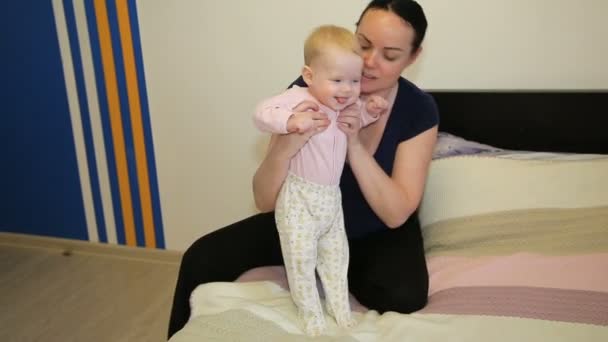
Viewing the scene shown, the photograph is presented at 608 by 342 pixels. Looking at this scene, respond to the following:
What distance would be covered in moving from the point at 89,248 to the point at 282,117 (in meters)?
1.82

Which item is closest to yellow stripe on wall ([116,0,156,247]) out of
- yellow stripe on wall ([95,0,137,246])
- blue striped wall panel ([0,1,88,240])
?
yellow stripe on wall ([95,0,137,246])

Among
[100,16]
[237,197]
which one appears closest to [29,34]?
[100,16]

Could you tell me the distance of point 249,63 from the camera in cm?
214

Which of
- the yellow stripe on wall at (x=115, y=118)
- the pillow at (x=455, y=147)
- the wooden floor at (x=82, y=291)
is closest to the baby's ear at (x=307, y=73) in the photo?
the pillow at (x=455, y=147)

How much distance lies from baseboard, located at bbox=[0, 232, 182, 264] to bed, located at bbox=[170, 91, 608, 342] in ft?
3.88

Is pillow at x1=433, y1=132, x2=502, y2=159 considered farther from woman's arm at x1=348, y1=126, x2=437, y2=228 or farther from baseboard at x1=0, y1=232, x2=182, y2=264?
baseboard at x1=0, y1=232, x2=182, y2=264

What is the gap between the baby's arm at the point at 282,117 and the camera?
1148mm

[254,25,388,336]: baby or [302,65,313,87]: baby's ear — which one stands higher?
[302,65,313,87]: baby's ear

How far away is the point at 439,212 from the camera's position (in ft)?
5.13

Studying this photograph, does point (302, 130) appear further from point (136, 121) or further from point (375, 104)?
point (136, 121)

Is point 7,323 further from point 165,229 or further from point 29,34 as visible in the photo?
point 29,34

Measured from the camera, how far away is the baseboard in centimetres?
252

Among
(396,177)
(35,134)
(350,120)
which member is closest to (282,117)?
(350,120)

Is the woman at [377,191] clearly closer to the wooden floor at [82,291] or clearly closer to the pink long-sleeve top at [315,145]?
the pink long-sleeve top at [315,145]
